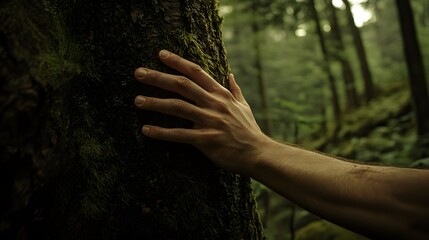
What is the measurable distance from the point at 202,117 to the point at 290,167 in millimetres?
530

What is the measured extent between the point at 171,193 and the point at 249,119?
24.6 inches

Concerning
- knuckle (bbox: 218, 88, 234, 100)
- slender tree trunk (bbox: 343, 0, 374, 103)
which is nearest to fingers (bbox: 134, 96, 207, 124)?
knuckle (bbox: 218, 88, 234, 100)

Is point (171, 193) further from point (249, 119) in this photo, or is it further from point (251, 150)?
point (249, 119)

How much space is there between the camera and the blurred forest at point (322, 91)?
260 inches

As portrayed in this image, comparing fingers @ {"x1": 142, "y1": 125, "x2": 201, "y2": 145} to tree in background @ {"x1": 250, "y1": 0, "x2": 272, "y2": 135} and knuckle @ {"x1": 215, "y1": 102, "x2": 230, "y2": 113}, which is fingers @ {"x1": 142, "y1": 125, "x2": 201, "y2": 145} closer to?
knuckle @ {"x1": 215, "y1": 102, "x2": 230, "y2": 113}

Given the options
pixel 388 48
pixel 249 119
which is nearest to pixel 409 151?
pixel 249 119

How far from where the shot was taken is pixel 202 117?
1.70 metres

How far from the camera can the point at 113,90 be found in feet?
5.47

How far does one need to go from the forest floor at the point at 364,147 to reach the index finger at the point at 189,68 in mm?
1873

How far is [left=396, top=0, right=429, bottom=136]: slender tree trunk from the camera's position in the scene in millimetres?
7988

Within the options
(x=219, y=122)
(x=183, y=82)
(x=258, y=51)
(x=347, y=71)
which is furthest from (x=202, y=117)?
(x=347, y=71)

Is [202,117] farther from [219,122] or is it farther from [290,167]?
[290,167]

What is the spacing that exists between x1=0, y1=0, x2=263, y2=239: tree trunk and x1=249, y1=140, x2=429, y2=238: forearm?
13.3 inches

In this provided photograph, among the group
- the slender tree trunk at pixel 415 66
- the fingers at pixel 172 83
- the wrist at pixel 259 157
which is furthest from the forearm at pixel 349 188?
the slender tree trunk at pixel 415 66
